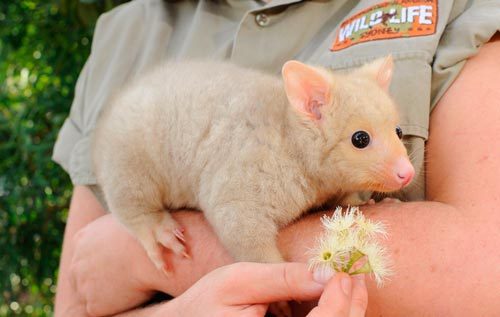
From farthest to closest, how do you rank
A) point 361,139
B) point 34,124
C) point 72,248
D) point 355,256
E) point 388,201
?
point 34,124 → point 72,248 → point 388,201 → point 361,139 → point 355,256

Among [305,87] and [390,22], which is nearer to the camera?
[305,87]

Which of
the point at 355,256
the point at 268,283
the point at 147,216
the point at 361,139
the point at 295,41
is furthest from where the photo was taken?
the point at 295,41

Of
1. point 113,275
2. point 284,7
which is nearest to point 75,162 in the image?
point 113,275

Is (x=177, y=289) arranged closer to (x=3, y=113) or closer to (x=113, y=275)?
(x=113, y=275)

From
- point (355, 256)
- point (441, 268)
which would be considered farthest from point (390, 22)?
point (355, 256)

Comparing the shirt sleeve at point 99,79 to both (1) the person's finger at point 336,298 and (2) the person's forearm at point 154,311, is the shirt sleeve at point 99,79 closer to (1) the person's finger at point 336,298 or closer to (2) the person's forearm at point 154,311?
(2) the person's forearm at point 154,311

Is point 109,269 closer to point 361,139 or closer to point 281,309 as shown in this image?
point 281,309

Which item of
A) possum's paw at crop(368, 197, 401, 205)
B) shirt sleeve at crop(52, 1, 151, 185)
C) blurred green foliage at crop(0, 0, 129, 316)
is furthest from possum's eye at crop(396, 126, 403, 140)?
blurred green foliage at crop(0, 0, 129, 316)
